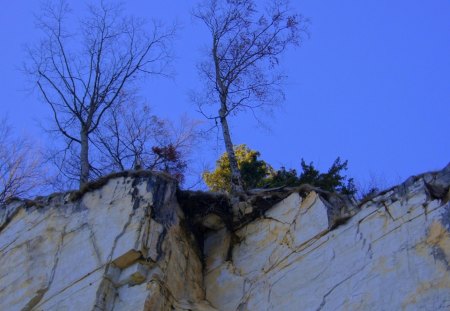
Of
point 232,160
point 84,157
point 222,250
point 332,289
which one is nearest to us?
point 332,289

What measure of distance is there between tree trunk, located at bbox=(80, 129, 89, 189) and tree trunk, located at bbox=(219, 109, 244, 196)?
2700mm

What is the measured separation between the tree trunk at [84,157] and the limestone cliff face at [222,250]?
2765mm

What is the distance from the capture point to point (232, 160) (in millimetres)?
14070

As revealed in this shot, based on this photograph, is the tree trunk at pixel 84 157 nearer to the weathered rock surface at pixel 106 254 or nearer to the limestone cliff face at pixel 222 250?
the limestone cliff face at pixel 222 250

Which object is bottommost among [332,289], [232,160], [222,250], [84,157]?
[332,289]

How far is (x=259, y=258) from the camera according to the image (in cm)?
1061

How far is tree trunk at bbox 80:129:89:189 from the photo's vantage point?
14812mm

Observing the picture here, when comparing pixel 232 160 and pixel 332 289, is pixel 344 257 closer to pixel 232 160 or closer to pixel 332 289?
pixel 332 289

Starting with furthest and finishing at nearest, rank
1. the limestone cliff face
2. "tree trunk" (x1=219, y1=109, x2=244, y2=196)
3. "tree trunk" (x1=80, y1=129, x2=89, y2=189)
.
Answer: "tree trunk" (x1=80, y1=129, x2=89, y2=189) → "tree trunk" (x1=219, y1=109, x2=244, y2=196) → the limestone cliff face

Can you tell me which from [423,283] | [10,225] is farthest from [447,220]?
[10,225]

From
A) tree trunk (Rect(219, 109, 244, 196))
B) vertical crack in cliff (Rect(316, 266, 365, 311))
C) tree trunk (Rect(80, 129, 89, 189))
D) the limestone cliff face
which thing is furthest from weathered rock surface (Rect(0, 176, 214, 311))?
tree trunk (Rect(80, 129, 89, 189))

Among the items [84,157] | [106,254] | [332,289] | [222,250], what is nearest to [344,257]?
[332,289]

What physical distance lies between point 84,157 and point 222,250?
526 centimetres

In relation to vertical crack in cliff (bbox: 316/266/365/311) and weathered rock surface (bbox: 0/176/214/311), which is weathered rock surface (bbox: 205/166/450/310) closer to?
vertical crack in cliff (bbox: 316/266/365/311)
